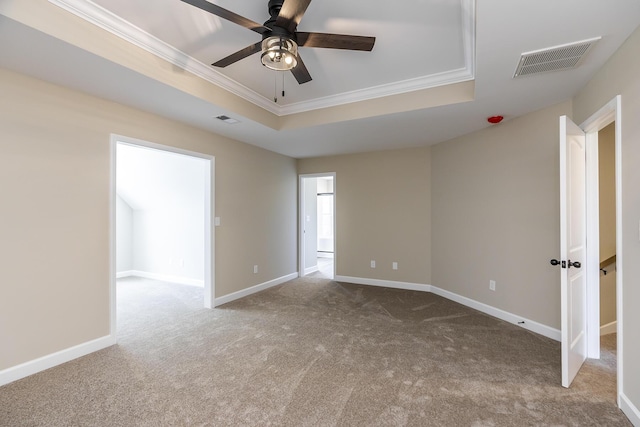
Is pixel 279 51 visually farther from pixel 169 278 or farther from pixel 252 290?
pixel 169 278

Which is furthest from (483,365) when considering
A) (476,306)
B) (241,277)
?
(241,277)

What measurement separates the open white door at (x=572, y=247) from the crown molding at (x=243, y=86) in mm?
991

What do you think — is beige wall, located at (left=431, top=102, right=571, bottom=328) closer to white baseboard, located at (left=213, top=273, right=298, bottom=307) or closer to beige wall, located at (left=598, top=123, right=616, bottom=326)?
beige wall, located at (left=598, top=123, right=616, bottom=326)

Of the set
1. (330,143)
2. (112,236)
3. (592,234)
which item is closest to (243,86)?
(330,143)

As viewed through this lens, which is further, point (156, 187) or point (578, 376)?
point (156, 187)

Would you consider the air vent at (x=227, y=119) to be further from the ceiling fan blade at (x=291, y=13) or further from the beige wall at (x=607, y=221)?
the beige wall at (x=607, y=221)

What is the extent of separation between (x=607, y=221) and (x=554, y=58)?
1.98 meters

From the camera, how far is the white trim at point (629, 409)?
1.73 metres

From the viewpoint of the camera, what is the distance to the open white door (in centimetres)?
214

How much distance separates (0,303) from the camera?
7.23ft

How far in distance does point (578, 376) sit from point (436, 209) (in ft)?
8.95

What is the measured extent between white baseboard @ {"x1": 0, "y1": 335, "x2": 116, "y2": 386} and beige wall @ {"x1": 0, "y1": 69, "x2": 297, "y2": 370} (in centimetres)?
5

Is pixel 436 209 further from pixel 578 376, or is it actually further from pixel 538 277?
pixel 578 376

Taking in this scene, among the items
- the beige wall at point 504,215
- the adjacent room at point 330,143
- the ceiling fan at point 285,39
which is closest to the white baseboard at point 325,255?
the adjacent room at point 330,143
